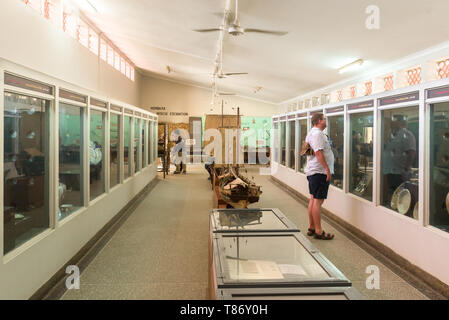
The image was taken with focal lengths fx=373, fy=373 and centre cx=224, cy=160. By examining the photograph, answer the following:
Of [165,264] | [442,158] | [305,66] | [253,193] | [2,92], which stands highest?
[305,66]

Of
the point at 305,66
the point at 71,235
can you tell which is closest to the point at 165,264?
the point at 71,235

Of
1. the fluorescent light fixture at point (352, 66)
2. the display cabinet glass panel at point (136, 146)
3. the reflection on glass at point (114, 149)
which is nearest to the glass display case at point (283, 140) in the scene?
the fluorescent light fixture at point (352, 66)

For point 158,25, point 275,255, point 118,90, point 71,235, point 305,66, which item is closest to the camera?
point 275,255

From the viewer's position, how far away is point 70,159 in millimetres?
4785

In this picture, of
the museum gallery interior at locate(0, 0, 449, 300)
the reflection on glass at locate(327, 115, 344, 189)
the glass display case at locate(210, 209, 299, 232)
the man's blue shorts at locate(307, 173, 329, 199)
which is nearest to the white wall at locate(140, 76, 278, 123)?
the museum gallery interior at locate(0, 0, 449, 300)

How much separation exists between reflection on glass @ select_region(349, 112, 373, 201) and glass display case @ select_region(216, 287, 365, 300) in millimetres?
3864

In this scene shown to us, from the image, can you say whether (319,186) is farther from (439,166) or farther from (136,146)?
(136,146)

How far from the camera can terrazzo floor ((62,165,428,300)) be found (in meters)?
3.66

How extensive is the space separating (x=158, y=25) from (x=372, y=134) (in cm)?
520

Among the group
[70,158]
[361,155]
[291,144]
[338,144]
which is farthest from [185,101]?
[70,158]

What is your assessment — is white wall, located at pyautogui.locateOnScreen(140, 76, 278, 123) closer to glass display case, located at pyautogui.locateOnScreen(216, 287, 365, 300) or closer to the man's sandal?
the man's sandal

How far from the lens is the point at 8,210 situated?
3.15m

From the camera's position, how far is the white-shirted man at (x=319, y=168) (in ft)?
17.2
